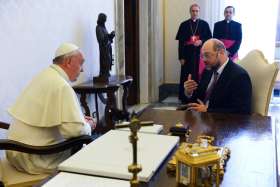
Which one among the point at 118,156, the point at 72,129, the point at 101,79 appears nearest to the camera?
the point at 118,156

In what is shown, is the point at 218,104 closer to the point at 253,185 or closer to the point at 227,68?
the point at 227,68

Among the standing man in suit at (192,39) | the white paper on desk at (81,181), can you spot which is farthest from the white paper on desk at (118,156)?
the standing man in suit at (192,39)

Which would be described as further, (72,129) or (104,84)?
(104,84)

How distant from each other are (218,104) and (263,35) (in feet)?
13.4

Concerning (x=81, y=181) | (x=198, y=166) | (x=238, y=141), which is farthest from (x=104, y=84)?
(x=198, y=166)

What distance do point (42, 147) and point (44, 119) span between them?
0.20m

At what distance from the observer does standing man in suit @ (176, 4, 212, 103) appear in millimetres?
6223

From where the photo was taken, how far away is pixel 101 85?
379 cm

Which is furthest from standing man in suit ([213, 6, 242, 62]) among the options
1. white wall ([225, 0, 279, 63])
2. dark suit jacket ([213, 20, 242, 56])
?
white wall ([225, 0, 279, 63])

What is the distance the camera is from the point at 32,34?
3.15m

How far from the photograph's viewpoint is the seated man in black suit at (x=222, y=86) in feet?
8.79

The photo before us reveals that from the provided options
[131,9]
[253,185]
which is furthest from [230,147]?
[131,9]

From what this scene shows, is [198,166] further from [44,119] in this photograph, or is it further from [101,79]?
[101,79]

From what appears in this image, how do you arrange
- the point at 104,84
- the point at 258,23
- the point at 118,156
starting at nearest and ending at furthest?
the point at 118,156
the point at 104,84
the point at 258,23
